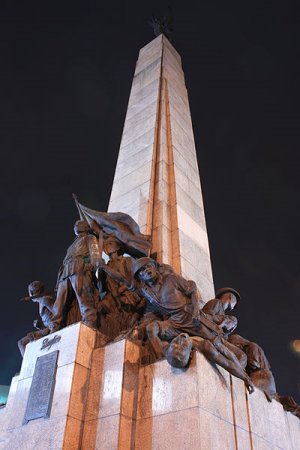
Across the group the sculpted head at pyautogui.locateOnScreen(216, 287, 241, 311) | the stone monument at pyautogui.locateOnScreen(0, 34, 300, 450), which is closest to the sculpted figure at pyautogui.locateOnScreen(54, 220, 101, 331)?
the stone monument at pyautogui.locateOnScreen(0, 34, 300, 450)

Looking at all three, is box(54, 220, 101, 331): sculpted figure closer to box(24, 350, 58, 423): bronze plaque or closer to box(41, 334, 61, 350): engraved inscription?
box(41, 334, 61, 350): engraved inscription

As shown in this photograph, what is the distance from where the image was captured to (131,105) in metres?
15.0

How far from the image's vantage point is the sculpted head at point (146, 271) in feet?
23.0

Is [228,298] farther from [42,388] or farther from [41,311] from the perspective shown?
[42,388]

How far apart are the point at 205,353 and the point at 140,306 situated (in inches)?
71.3

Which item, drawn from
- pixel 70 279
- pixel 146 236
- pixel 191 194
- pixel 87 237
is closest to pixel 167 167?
pixel 191 194

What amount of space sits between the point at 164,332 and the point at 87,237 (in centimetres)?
272

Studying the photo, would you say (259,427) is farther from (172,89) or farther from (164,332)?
(172,89)

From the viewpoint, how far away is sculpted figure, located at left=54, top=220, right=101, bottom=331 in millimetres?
7223

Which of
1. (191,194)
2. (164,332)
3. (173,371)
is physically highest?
(191,194)

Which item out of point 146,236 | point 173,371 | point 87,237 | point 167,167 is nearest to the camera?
point 173,371

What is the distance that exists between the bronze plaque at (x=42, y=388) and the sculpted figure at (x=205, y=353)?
170 centimetres

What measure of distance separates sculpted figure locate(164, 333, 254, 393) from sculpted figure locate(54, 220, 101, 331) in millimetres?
1633

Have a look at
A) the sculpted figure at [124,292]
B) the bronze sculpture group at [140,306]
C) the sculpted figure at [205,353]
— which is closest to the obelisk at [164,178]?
the bronze sculpture group at [140,306]
